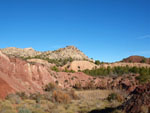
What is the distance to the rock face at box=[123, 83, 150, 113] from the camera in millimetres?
10033

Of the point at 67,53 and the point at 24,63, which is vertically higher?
the point at 67,53

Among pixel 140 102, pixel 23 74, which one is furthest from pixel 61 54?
pixel 140 102

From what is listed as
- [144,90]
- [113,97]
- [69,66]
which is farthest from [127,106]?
[69,66]

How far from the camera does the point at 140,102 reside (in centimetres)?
1077

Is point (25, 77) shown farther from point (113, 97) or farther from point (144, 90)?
point (144, 90)

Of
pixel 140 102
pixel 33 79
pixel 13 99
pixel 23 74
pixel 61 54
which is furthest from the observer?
pixel 61 54

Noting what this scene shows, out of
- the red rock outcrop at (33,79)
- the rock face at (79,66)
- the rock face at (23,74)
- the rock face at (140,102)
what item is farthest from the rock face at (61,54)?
the rock face at (140,102)

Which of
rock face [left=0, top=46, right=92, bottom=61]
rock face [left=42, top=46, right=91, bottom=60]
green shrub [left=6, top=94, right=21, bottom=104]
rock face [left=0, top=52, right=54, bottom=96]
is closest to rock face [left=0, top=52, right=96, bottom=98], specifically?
rock face [left=0, top=52, right=54, bottom=96]

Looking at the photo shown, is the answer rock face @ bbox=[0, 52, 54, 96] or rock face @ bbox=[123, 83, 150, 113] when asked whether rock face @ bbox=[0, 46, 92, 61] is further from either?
rock face @ bbox=[123, 83, 150, 113]

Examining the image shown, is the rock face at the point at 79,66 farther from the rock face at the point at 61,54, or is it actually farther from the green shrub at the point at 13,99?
the green shrub at the point at 13,99

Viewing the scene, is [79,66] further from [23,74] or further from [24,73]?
[23,74]

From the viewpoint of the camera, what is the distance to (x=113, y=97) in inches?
827

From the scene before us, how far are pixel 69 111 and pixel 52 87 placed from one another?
53.4 feet

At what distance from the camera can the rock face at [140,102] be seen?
32.9 feet
